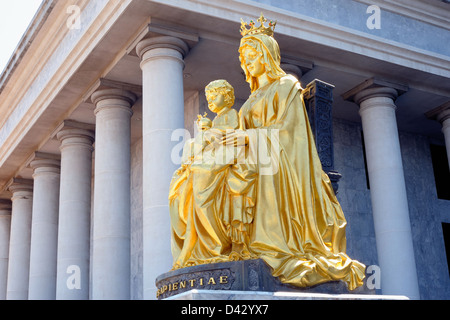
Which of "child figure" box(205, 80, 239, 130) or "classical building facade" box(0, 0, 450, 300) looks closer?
"child figure" box(205, 80, 239, 130)

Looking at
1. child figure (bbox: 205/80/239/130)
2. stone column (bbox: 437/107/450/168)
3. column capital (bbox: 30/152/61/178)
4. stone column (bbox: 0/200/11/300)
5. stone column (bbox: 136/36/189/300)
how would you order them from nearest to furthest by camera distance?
child figure (bbox: 205/80/239/130)
stone column (bbox: 136/36/189/300)
stone column (bbox: 437/107/450/168)
column capital (bbox: 30/152/61/178)
stone column (bbox: 0/200/11/300)

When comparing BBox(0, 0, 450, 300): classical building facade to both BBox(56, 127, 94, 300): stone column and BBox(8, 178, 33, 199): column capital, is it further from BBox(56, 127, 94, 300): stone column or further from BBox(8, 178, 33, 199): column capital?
BBox(8, 178, 33, 199): column capital

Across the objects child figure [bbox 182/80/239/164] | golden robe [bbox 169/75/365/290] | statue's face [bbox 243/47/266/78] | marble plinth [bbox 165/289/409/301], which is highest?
statue's face [bbox 243/47/266/78]

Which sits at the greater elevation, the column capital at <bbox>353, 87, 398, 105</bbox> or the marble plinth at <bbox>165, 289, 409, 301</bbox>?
the column capital at <bbox>353, 87, 398, 105</bbox>

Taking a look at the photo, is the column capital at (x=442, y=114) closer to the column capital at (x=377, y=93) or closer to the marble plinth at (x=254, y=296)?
the column capital at (x=377, y=93)

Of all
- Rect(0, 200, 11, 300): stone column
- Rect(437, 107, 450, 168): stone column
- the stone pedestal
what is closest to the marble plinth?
the stone pedestal

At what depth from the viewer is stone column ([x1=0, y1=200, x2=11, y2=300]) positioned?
23.4 metres

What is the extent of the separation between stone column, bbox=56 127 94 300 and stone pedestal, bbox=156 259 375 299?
1104cm

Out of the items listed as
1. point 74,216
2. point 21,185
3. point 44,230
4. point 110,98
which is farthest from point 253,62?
point 21,185

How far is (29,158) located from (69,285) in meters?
5.60

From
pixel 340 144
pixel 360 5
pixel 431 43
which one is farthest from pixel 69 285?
pixel 431 43

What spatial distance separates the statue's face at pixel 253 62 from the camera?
7.05 meters

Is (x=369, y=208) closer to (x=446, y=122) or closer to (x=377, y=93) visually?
(x=446, y=122)

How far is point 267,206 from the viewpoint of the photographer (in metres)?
6.03
